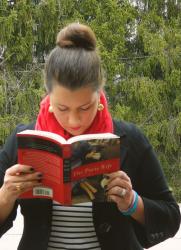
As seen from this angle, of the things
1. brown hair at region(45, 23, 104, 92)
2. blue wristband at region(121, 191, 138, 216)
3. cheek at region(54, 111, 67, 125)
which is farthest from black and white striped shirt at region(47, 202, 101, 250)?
brown hair at region(45, 23, 104, 92)

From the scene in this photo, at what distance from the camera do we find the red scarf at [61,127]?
4.84 feet

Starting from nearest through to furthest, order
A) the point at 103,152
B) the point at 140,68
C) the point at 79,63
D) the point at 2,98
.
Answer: the point at 103,152 < the point at 79,63 < the point at 2,98 < the point at 140,68

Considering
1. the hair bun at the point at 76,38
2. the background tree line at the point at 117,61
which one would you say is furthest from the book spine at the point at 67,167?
the background tree line at the point at 117,61

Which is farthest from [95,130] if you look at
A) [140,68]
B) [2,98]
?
[140,68]

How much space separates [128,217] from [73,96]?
38 centimetres

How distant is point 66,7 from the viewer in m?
6.75

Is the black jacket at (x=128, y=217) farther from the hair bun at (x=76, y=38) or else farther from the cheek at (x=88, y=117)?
the hair bun at (x=76, y=38)

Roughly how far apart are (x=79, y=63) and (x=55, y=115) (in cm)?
16

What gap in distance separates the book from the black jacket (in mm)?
124

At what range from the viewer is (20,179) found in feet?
4.36

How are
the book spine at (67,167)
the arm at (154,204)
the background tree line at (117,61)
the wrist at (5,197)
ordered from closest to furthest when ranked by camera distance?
the book spine at (67,167), the wrist at (5,197), the arm at (154,204), the background tree line at (117,61)

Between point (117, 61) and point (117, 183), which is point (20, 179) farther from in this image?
point (117, 61)

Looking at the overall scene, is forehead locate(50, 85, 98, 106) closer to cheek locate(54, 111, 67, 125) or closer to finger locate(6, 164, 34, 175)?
cheek locate(54, 111, 67, 125)

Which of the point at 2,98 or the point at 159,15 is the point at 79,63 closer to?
the point at 2,98
